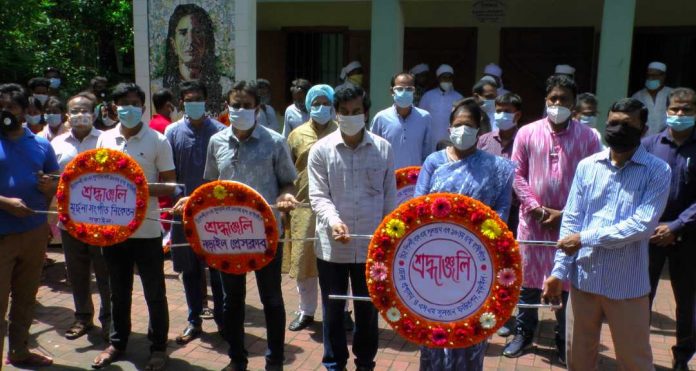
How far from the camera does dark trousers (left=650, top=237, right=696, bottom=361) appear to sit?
4.27 metres

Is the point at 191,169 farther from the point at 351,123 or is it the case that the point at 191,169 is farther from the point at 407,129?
the point at 407,129

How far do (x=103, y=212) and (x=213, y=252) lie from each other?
0.88 meters

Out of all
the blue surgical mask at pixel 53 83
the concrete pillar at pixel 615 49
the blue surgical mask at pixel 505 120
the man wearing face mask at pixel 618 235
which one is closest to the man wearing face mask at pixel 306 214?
the blue surgical mask at pixel 505 120

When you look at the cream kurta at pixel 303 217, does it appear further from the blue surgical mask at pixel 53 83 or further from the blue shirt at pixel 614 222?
the blue surgical mask at pixel 53 83

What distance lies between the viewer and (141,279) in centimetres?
430

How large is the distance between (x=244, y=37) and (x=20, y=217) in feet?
15.7

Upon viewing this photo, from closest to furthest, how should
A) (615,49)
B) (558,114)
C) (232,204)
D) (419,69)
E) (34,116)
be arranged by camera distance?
(232,204) < (558,114) < (34,116) < (615,49) < (419,69)

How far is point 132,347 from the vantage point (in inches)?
187

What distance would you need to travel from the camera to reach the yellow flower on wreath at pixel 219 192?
12.5 ft

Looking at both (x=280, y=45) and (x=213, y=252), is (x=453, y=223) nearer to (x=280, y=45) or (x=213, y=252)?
(x=213, y=252)

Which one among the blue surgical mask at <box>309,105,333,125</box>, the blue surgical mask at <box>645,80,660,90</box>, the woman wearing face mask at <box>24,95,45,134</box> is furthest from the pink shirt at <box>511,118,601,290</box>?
the woman wearing face mask at <box>24,95,45,134</box>

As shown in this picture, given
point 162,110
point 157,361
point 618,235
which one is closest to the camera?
point 618,235

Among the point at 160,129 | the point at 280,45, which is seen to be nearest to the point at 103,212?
the point at 160,129

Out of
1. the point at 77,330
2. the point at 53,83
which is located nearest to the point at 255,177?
the point at 77,330
